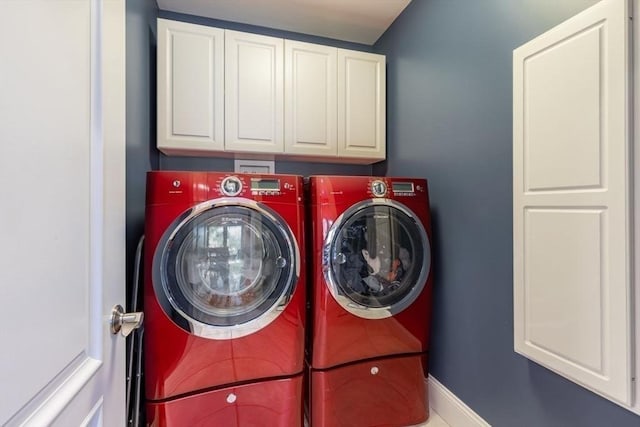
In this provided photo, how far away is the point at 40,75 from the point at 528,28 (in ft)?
4.88

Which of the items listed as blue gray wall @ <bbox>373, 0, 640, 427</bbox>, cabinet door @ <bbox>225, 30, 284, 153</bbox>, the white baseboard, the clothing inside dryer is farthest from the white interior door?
the white baseboard

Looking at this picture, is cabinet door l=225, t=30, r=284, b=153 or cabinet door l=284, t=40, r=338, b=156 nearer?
cabinet door l=225, t=30, r=284, b=153

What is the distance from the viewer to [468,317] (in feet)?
4.81

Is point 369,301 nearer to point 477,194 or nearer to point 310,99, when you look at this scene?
point 477,194

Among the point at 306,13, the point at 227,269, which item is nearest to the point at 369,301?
the point at 227,269

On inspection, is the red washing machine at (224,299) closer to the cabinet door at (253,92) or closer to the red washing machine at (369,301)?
the red washing machine at (369,301)

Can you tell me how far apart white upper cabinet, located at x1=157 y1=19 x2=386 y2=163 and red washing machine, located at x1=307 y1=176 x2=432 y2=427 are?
0.65m

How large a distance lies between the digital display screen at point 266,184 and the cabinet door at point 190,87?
0.64m

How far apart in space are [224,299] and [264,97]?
1241 millimetres

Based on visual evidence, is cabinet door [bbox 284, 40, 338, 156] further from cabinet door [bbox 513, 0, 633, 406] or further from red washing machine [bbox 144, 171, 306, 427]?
cabinet door [bbox 513, 0, 633, 406]

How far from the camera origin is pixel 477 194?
4.60 ft

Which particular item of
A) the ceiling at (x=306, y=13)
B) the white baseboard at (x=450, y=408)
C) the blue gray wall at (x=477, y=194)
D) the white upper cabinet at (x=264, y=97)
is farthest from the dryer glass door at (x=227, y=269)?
the ceiling at (x=306, y=13)

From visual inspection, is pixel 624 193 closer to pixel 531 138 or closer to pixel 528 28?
pixel 531 138

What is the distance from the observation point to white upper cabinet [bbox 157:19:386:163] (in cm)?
175
